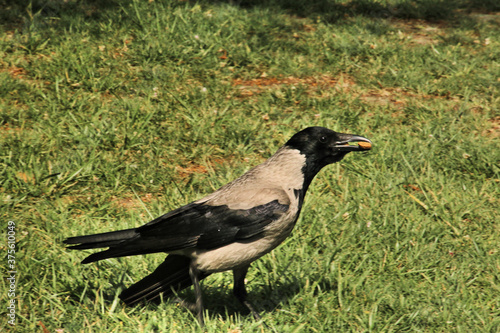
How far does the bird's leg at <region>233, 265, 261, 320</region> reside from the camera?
154 inches

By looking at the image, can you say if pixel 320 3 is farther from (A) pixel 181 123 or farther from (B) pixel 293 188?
(B) pixel 293 188

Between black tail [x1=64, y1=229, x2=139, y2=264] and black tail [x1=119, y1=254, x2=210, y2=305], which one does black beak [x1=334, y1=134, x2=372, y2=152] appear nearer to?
black tail [x1=119, y1=254, x2=210, y2=305]

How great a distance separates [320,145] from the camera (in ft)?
13.1

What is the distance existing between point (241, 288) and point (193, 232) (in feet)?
1.90

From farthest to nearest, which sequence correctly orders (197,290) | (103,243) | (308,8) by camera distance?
(308,8), (197,290), (103,243)

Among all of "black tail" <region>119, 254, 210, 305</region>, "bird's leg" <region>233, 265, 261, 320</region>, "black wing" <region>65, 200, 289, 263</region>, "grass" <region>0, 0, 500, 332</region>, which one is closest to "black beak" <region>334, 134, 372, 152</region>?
"black wing" <region>65, 200, 289, 263</region>

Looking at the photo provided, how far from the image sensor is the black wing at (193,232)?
3648 mm

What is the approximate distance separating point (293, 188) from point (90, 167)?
2136 mm

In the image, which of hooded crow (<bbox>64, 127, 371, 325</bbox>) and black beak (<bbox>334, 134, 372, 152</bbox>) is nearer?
hooded crow (<bbox>64, 127, 371, 325</bbox>)

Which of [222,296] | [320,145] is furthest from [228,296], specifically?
[320,145]

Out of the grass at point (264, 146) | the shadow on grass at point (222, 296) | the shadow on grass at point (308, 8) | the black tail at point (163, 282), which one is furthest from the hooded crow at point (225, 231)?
the shadow on grass at point (308, 8)

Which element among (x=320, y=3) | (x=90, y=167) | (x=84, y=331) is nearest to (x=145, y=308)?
(x=84, y=331)

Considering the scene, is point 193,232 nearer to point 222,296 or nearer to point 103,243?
point 103,243

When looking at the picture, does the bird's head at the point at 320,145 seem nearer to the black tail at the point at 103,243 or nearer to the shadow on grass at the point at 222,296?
the shadow on grass at the point at 222,296
